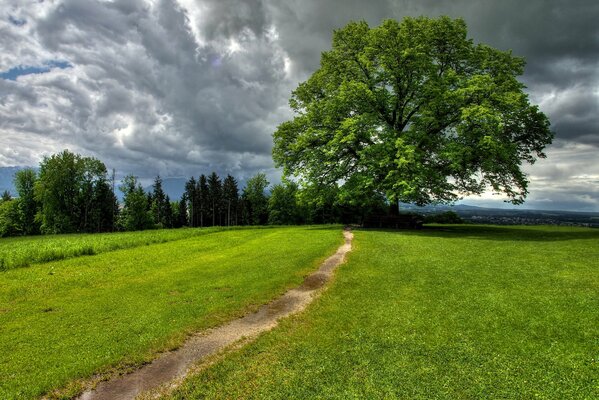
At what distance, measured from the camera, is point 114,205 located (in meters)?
110

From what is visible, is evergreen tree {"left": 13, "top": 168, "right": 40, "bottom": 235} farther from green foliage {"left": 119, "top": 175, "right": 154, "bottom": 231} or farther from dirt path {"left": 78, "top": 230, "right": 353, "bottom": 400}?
dirt path {"left": 78, "top": 230, "right": 353, "bottom": 400}

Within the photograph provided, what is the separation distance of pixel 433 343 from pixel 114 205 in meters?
121

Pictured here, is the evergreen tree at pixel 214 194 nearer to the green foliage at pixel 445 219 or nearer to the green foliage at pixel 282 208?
the green foliage at pixel 282 208

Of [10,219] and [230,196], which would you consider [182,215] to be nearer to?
[230,196]

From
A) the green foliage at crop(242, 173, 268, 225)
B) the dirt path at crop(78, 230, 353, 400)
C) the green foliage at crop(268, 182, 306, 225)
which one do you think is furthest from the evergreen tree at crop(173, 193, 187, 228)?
the dirt path at crop(78, 230, 353, 400)

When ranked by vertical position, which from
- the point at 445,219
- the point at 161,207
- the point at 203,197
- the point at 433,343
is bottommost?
the point at 433,343

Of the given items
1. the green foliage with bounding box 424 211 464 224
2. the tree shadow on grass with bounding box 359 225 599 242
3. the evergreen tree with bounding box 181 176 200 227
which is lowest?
the tree shadow on grass with bounding box 359 225 599 242

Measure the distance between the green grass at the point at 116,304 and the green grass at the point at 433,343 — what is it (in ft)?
10.3

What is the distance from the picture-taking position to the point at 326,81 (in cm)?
4481

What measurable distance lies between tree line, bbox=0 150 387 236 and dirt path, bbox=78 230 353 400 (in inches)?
2394

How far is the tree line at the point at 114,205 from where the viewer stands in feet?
304

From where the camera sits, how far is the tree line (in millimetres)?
92562

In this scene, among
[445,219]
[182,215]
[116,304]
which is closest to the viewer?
[116,304]

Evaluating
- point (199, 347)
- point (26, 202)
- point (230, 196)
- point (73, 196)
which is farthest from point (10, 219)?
point (199, 347)
